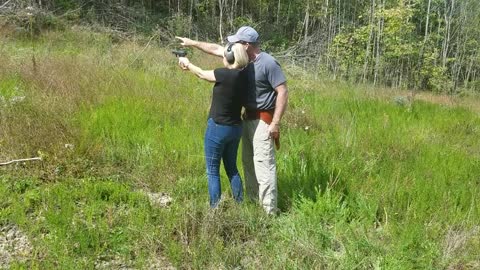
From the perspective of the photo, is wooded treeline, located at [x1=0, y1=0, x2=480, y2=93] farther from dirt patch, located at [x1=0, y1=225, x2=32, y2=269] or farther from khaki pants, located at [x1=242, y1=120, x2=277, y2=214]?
dirt patch, located at [x1=0, y1=225, x2=32, y2=269]

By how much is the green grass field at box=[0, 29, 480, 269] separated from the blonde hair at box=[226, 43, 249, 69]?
1.29m

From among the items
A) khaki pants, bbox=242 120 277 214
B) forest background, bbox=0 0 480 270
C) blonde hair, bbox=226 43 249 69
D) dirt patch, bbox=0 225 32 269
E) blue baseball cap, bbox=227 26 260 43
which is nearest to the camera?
dirt patch, bbox=0 225 32 269

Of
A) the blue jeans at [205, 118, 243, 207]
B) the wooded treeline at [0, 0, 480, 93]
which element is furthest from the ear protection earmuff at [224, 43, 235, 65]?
the wooded treeline at [0, 0, 480, 93]

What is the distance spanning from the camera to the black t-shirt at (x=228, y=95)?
11.8 feet

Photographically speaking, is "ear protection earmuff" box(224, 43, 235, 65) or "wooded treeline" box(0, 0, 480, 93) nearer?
"ear protection earmuff" box(224, 43, 235, 65)

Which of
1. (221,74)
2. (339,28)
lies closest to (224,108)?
(221,74)

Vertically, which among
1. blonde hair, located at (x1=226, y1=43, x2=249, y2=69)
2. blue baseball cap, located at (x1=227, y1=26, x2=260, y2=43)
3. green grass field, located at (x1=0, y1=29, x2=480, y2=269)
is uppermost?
blue baseball cap, located at (x1=227, y1=26, x2=260, y2=43)

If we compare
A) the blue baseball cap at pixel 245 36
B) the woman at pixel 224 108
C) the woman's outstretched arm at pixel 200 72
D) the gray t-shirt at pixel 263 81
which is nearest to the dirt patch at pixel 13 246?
the woman at pixel 224 108

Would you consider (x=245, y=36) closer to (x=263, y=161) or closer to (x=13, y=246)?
(x=263, y=161)

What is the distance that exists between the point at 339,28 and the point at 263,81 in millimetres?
25718

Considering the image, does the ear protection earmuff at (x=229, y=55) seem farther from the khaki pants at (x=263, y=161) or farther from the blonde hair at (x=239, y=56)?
the khaki pants at (x=263, y=161)

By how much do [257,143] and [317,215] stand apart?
2.95 ft

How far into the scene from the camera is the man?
371 centimetres

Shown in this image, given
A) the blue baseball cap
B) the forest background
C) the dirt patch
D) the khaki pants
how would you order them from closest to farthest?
the dirt patch, the forest background, the blue baseball cap, the khaki pants
